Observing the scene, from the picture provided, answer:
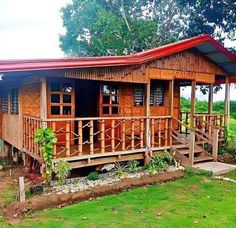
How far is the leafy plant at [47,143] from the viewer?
7.88 metres

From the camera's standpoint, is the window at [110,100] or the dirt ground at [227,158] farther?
the dirt ground at [227,158]

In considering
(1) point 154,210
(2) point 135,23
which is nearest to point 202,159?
(1) point 154,210

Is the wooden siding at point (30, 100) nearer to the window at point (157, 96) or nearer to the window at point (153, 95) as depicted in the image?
the window at point (153, 95)

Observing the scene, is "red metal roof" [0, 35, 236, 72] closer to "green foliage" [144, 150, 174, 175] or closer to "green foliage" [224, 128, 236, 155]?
"green foliage" [224, 128, 236, 155]

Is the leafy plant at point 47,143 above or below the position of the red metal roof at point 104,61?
below

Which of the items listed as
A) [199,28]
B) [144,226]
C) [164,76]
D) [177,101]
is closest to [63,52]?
[199,28]

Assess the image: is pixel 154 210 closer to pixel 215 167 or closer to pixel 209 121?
pixel 215 167

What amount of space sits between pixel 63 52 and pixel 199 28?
1393cm

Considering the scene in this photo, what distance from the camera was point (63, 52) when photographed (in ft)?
91.6

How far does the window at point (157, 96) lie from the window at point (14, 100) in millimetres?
5274

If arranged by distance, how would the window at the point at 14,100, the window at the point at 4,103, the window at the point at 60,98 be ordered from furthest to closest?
the window at the point at 4,103 < the window at the point at 14,100 < the window at the point at 60,98

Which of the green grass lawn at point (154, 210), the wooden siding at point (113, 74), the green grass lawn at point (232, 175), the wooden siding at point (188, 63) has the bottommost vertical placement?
the green grass lawn at point (154, 210)

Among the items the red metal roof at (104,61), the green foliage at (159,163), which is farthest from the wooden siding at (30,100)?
the green foliage at (159,163)

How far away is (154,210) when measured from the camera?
660cm
